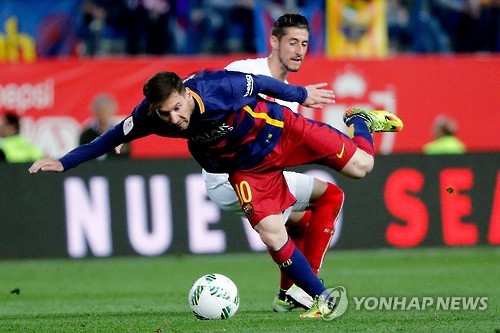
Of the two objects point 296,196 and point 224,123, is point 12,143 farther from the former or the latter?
point 224,123

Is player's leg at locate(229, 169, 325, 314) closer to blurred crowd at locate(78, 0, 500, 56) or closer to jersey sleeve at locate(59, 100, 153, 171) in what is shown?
jersey sleeve at locate(59, 100, 153, 171)

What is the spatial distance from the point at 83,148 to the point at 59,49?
379 inches

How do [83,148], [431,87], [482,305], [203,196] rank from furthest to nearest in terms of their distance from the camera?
[431,87] < [203,196] < [482,305] < [83,148]

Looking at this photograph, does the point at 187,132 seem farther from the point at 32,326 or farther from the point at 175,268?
the point at 175,268

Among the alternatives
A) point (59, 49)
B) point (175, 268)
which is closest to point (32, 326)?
point (175, 268)

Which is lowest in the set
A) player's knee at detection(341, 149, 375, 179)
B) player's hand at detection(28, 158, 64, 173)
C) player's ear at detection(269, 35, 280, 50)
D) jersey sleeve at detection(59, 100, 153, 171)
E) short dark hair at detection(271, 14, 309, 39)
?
player's knee at detection(341, 149, 375, 179)

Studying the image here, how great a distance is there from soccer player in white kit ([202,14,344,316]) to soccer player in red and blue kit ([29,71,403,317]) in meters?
0.48

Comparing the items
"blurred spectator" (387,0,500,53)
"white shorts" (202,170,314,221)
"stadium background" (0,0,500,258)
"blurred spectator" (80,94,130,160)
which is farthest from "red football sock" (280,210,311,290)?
"blurred spectator" (387,0,500,53)

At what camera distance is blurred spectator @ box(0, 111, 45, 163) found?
15.8 metres

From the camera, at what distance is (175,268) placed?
1415 centimetres

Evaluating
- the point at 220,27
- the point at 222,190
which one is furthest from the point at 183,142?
the point at 222,190

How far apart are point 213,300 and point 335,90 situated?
1024cm

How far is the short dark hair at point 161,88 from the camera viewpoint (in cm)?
781

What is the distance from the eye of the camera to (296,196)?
30.4 feet
